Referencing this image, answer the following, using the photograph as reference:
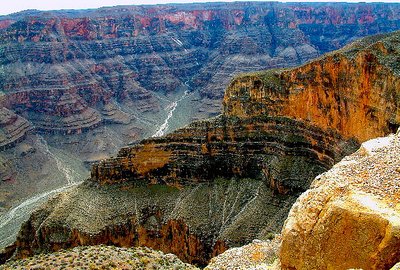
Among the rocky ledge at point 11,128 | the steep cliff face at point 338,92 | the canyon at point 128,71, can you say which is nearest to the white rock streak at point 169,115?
the canyon at point 128,71

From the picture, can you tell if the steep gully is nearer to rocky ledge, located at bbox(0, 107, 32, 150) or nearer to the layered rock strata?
rocky ledge, located at bbox(0, 107, 32, 150)

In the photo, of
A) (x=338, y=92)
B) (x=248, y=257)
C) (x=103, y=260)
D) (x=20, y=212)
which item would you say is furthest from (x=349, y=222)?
(x=20, y=212)

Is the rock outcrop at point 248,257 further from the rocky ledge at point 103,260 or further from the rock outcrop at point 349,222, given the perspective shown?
the rock outcrop at point 349,222

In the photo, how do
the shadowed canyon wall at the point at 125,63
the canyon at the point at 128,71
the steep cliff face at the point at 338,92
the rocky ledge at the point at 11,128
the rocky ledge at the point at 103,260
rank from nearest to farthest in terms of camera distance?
1. the rocky ledge at the point at 103,260
2. the steep cliff face at the point at 338,92
3. the canyon at the point at 128,71
4. the rocky ledge at the point at 11,128
5. the shadowed canyon wall at the point at 125,63

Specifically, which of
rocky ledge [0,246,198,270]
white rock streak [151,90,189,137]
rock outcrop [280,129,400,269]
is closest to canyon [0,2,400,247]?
white rock streak [151,90,189,137]

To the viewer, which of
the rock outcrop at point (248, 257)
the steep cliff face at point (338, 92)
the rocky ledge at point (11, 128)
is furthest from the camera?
the rocky ledge at point (11, 128)

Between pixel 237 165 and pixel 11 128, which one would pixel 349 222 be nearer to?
pixel 237 165

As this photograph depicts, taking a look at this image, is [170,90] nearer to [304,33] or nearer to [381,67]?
[304,33]

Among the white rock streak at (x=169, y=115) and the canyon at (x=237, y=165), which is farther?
the white rock streak at (x=169, y=115)
